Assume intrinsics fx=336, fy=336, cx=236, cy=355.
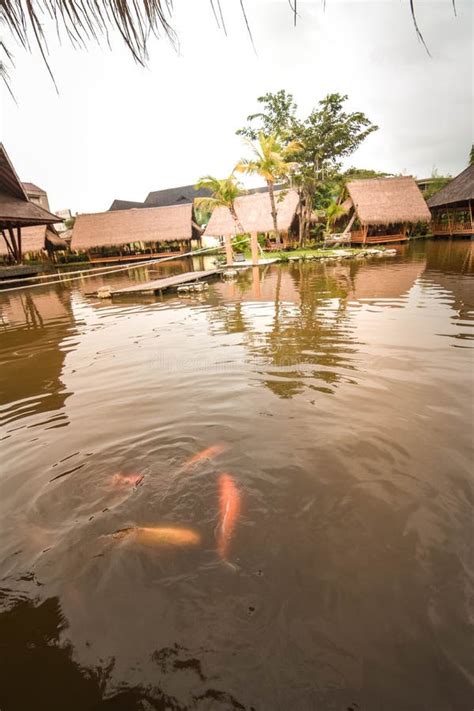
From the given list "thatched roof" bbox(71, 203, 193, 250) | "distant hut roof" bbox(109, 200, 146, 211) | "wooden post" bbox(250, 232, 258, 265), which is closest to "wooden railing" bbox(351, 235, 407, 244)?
"wooden post" bbox(250, 232, 258, 265)

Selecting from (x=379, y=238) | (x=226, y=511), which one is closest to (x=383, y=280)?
(x=226, y=511)

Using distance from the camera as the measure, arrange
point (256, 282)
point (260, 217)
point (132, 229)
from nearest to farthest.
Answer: point (256, 282) → point (260, 217) → point (132, 229)

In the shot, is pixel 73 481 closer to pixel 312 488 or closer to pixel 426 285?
pixel 312 488

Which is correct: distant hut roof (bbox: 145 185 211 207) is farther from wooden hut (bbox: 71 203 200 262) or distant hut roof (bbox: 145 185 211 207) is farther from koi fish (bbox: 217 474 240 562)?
koi fish (bbox: 217 474 240 562)

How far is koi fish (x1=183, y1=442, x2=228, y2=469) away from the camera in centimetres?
266

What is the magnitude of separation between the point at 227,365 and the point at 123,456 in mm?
→ 2123

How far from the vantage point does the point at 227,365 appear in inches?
184

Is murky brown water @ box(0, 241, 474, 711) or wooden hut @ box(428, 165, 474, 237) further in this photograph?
wooden hut @ box(428, 165, 474, 237)

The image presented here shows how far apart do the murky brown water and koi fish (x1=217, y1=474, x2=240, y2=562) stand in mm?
37

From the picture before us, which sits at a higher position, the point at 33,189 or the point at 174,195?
the point at 33,189

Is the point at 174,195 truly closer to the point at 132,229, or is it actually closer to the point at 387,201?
the point at 132,229

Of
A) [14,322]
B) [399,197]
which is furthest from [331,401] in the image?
[399,197]

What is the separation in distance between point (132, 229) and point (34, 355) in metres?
26.2

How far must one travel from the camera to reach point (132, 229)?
95.0 ft
